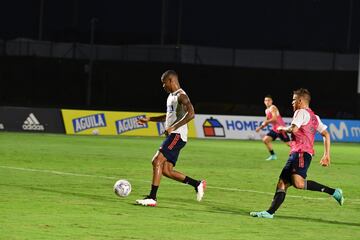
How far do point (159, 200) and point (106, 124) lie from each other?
2692 cm

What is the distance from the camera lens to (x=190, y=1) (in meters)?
74.7

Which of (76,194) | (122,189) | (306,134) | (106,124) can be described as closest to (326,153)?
(306,134)

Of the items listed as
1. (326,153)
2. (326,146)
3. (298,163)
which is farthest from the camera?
(326,146)

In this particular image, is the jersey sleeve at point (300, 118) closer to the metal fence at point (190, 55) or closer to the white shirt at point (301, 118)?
the white shirt at point (301, 118)

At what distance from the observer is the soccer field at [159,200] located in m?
12.9

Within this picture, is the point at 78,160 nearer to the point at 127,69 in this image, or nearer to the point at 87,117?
the point at 87,117

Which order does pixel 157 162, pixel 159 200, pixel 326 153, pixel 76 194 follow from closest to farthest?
pixel 326 153 → pixel 157 162 → pixel 159 200 → pixel 76 194

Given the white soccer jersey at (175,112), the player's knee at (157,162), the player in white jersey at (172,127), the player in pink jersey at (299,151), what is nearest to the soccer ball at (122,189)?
the player in white jersey at (172,127)

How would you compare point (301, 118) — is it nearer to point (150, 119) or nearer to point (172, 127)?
point (172, 127)

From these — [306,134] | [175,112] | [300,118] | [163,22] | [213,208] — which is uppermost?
[163,22]

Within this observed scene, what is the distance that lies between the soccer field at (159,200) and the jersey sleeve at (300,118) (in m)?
1.45

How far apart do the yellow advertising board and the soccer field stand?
436 inches

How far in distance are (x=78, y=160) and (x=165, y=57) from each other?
3431cm

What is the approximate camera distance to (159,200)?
16953mm
